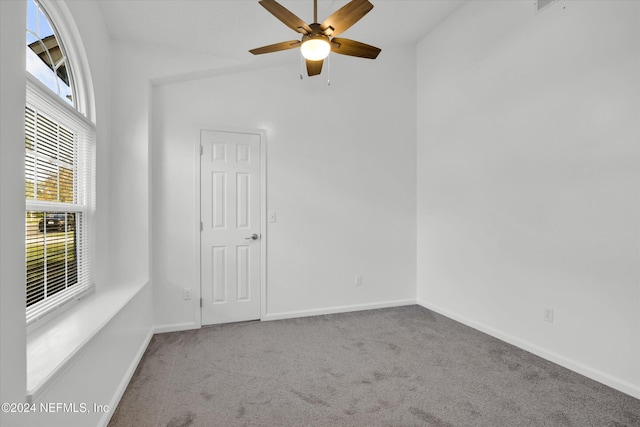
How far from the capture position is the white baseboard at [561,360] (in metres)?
2.22

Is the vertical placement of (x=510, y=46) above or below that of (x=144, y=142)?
above

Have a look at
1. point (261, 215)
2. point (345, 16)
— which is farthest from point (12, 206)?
point (261, 215)

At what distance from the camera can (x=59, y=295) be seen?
6.56ft

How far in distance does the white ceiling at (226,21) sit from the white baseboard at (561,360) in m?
3.29

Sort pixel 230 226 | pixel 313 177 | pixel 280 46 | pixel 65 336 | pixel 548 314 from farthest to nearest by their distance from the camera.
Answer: pixel 313 177 → pixel 230 226 → pixel 548 314 → pixel 280 46 → pixel 65 336

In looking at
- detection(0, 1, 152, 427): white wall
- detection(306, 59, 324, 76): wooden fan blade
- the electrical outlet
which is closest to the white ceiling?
detection(0, 1, 152, 427): white wall

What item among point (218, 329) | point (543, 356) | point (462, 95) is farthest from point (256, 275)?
point (462, 95)

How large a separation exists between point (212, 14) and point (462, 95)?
8.53ft

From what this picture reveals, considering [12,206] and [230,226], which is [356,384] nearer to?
[230,226]

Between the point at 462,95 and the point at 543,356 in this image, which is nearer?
the point at 543,356

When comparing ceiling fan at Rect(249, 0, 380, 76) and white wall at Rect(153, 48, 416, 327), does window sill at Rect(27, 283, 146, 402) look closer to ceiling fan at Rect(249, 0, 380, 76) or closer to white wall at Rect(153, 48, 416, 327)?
white wall at Rect(153, 48, 416, 327)

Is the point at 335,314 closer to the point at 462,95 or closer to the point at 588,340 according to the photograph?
the point at 588,340

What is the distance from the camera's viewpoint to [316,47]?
2180 mm

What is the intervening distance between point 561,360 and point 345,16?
9.86ft
